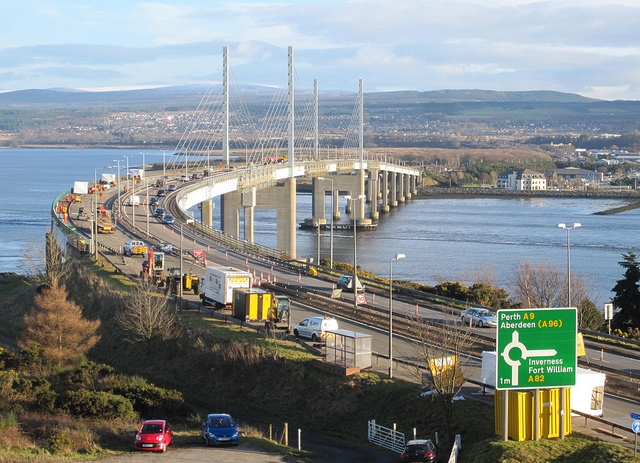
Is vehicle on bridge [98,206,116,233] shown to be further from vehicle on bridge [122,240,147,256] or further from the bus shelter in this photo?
the bus shelter

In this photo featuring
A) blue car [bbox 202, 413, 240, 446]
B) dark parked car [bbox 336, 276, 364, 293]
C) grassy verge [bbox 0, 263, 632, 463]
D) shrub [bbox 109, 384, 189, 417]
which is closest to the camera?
grassy verge [bbox 0, 263, 632, 463]

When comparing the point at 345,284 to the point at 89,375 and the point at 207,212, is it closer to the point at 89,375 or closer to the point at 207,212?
the point at 89,375

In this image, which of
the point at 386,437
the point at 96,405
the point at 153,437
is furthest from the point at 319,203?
the point at 153,437

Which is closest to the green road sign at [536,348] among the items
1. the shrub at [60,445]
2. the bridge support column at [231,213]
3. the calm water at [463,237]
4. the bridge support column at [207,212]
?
the shrub at [60,445]

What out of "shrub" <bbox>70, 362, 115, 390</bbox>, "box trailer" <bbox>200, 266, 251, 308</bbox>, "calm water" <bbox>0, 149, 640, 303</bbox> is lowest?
"calm water" <bbox>0, 149, 640, 303</bbox>

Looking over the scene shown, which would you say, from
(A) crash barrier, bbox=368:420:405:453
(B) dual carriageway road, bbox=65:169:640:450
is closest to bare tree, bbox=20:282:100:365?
(B) dual carriageway road, bbox=65:169:640:450

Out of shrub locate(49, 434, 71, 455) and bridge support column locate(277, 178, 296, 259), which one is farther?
bridge support column locate(277, 178, 296, 259)

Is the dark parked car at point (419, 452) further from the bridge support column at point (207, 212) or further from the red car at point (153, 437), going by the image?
the bridge support column at point (207, 212)

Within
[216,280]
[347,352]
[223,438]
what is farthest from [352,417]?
[216,280]
